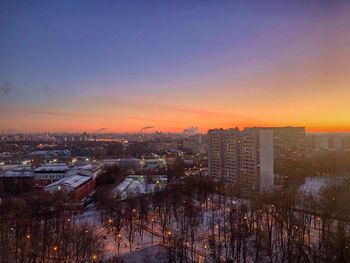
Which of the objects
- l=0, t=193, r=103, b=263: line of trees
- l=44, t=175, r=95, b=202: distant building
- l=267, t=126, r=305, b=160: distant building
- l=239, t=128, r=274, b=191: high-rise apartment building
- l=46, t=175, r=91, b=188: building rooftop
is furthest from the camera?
l=267, t=126, r=305, b=160: distant building

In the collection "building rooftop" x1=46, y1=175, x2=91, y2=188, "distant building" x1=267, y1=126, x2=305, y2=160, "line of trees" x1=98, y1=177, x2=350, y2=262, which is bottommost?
"line of trees" x1=98, y1=177, x2=350, y2=262

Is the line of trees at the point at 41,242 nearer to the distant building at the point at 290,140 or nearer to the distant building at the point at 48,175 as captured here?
the distant building at the point at 48,175

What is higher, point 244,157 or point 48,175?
point 244,157

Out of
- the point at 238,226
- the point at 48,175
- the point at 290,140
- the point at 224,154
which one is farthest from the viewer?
the point at 290,140

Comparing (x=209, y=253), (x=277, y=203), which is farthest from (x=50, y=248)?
(x=277, y=203)

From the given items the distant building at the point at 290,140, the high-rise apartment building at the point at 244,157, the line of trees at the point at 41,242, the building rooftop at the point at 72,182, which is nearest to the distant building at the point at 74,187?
the building rooftop at the point at 72,182

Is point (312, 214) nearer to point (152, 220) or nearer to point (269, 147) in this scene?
point (152, 220)

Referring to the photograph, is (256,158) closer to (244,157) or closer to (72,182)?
(244,157)

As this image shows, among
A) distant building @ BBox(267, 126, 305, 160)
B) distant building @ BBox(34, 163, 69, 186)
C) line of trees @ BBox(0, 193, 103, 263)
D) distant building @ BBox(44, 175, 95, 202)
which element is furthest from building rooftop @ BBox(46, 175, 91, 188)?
distant building @ BBox(267, 126, 305, 160)

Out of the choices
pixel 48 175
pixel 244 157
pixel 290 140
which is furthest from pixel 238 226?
pixel 290 140

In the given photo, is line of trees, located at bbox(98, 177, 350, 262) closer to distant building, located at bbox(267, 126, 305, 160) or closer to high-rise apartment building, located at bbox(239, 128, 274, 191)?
high-rise apartment building, located at bbox(239, 128, 274, 191)

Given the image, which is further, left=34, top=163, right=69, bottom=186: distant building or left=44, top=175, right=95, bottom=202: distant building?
left=34, top=163, right=69, bottom=186: distant building
